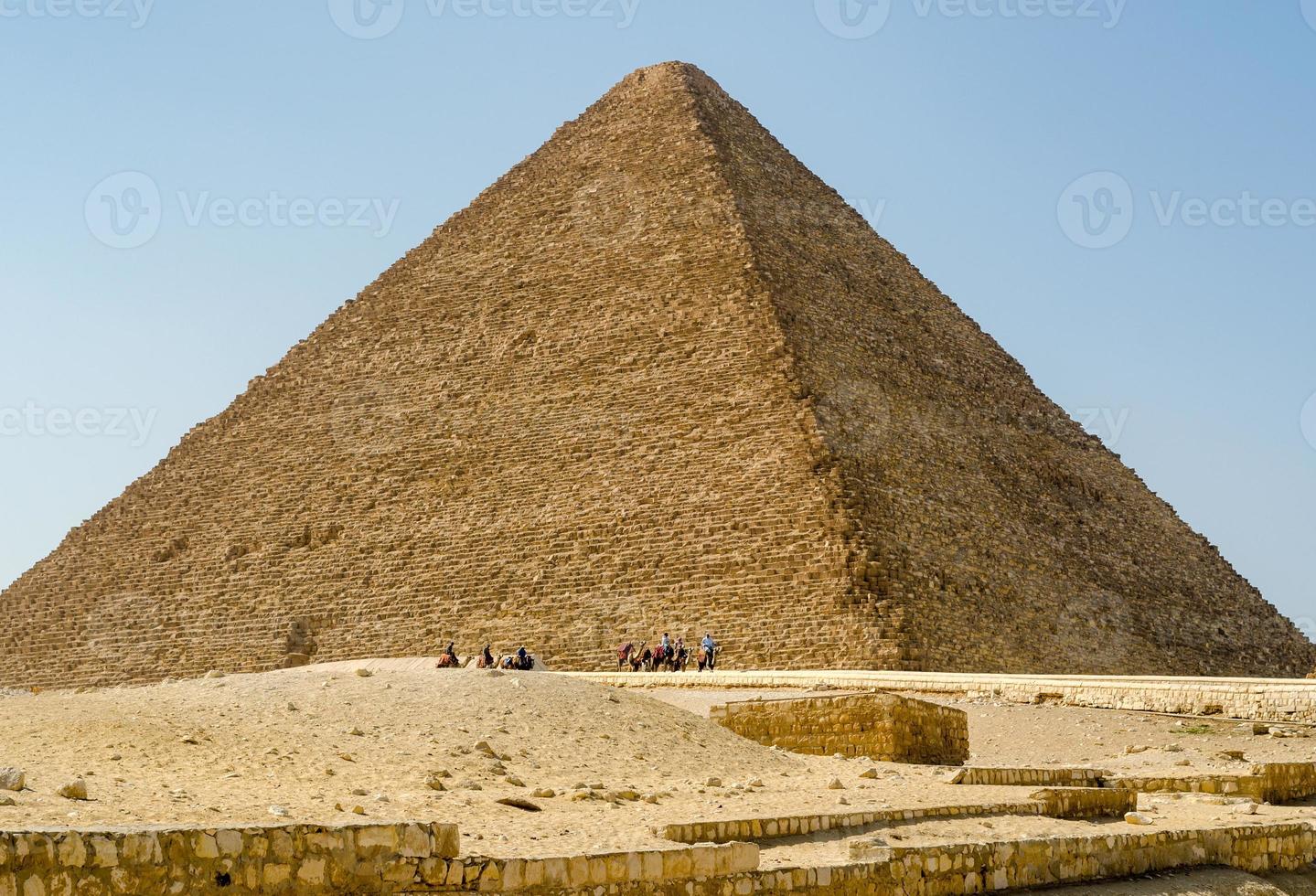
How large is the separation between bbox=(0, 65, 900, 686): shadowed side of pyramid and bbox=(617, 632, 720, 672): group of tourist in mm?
542

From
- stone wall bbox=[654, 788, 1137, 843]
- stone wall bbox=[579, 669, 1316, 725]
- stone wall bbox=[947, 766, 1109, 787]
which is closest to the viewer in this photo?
stone wall bbox=[654, 788, 1137, 843]

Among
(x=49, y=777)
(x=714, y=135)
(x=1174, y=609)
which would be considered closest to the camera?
(x=49, y=777)

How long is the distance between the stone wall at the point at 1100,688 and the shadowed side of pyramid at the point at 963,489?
5244mm

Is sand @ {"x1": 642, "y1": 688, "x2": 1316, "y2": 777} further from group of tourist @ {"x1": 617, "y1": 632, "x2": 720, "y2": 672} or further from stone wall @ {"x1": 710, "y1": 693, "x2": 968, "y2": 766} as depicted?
group of tourist @ {"x1": 617, "y1": 632, "x2": 720, "y2": 672}

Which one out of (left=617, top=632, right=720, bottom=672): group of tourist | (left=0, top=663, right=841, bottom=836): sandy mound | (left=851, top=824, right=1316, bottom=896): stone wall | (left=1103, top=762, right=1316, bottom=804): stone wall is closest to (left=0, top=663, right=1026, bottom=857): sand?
(left=0, top=663, right=841, bottom=836): sandy mound

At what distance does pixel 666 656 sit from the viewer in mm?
23984

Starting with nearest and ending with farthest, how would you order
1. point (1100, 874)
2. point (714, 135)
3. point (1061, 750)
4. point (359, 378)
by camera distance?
point (1100, 874) → point (1061, 750) → point (359, 378) → point (714, 135)

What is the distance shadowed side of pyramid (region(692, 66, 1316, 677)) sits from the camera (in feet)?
88.6

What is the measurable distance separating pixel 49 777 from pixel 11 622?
2914 cm

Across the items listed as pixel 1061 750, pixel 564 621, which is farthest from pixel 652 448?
pixel 1061 750

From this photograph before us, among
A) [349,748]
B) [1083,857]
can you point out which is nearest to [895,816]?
[1083,857]

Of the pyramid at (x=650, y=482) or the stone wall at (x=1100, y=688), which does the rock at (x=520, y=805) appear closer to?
the stone wall at (x=1100, y=688)

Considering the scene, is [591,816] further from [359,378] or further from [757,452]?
[359,378]

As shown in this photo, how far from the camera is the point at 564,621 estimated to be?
27.3 meters
